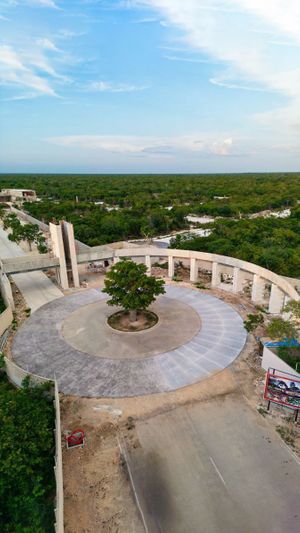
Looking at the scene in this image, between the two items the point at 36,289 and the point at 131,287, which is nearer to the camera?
the point at 131,287

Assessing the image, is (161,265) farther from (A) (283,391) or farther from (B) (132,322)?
(A) (283,391)

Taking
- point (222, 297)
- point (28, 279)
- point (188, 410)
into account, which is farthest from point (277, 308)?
point (28, 279)

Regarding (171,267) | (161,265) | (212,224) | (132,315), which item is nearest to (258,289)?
(171,267)

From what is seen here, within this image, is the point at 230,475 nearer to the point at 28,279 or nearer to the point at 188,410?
the point at 188,410

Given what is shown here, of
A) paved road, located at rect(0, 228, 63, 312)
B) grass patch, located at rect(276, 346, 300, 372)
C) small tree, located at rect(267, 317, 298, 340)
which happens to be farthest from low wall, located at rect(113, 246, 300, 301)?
paved road, located at rect(0, 228, 63, 312)

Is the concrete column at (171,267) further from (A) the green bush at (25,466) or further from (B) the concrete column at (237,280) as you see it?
(A) the green bush at (25,466)

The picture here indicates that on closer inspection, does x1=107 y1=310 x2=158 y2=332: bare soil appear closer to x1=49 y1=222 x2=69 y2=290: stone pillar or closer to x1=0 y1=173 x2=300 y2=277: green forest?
x1=49 y1=222 x2=69 y2=290: stone pillar
